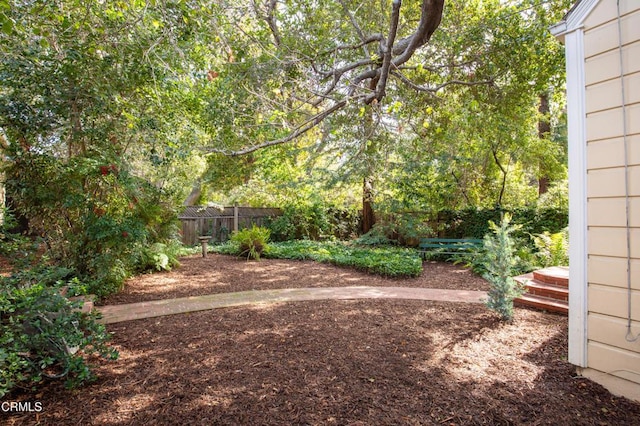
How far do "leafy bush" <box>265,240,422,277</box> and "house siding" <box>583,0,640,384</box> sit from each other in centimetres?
399

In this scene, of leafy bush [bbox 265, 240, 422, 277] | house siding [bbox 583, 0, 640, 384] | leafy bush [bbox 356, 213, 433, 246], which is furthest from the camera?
leafy bush [bbox 356, 213, 433, 246]

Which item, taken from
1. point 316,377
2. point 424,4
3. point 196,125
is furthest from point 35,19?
Result: point 316,377

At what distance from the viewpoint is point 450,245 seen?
28.2ft

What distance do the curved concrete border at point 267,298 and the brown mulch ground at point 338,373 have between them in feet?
1.01

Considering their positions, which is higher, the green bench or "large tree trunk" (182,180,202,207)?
"large tree trunk" (182,180,202,207)

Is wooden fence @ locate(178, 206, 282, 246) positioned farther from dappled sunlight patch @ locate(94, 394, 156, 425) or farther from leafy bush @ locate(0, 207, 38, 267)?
dappled sunlight patch @ locate(94, 394, 156, 425)

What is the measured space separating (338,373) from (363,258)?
5.04 metres

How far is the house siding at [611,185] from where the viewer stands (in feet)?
7.29

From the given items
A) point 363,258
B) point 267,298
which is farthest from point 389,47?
point 363,258

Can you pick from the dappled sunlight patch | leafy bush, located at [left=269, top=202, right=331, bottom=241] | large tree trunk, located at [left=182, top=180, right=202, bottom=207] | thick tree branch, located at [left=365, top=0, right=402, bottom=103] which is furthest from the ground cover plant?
large tree trunk, located at [left=182, top=180, right=202, bottom=207]

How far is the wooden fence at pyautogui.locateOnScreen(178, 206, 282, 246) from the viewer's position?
11.0 m

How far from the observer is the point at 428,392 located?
2.31m

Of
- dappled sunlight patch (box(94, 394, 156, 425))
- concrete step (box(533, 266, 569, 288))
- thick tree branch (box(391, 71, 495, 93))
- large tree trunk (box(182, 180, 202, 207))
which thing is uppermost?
thick tree branch (box(391, 71, 495, 93))

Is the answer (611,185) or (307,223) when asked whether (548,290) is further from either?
(307,223)
